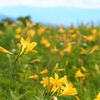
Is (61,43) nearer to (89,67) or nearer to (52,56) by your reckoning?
(52,56)

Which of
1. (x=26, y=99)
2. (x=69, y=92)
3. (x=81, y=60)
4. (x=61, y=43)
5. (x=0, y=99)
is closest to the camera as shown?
(x=69, y=92)

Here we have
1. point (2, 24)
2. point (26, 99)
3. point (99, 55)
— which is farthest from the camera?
point (2, 24)

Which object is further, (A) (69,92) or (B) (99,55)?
(B) (99,55)

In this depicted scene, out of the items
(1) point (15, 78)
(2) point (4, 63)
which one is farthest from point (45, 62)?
(1) point (15, 78)

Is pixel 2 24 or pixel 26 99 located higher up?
pixel 2 24

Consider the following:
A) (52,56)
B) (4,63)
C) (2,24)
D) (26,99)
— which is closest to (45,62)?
(52,56)

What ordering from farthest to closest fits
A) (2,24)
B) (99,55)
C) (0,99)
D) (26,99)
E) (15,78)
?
(2,24)
(99,55)
(15,78)
(26,99)
(0,99)

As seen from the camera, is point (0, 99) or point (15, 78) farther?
point (15, 78)

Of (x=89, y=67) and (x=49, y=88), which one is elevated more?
(x=49, y=88)

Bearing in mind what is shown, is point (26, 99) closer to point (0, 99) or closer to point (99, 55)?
point (0, 99)
